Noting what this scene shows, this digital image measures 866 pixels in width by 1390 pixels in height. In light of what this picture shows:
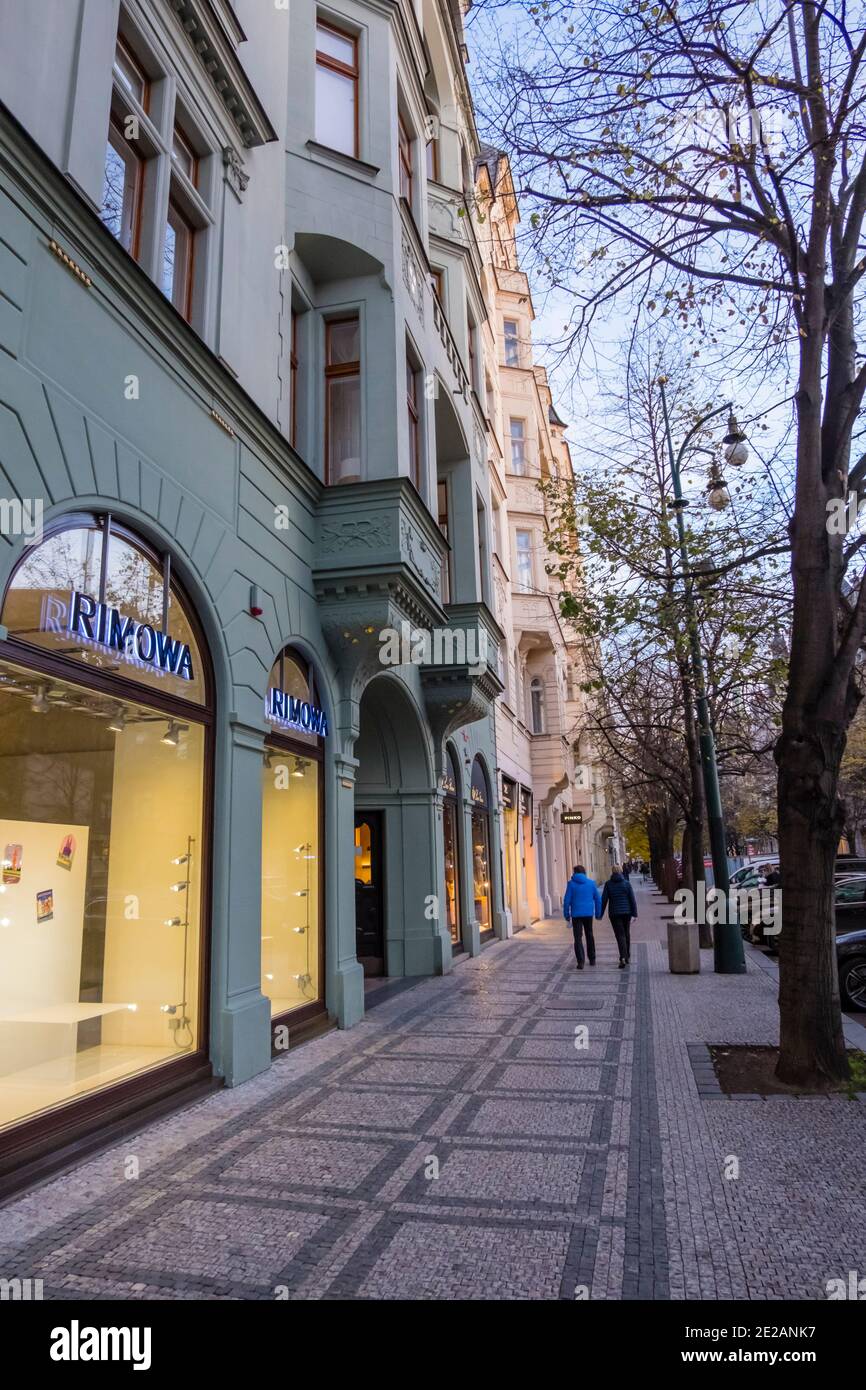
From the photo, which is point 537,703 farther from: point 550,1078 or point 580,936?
point 550,1078

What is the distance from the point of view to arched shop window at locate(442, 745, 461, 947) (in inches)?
634

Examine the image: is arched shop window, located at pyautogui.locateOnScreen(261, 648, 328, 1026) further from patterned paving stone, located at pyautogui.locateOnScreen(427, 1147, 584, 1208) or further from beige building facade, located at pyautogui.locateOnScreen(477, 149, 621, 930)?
beige building facade, located at pyautogui.locateOnScreen(477, 149, 621, 930)

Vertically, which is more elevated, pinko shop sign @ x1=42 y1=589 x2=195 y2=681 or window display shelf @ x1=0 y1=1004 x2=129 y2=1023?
pinko shop sign @ x1=42 y1=589 x2=195 y2=681

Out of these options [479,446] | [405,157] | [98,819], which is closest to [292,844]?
[98,819]

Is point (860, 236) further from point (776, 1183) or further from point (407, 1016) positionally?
point (407, 1016)

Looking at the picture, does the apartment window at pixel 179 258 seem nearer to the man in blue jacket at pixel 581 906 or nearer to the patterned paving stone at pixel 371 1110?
the patterned paving stone at pixel 371 1110

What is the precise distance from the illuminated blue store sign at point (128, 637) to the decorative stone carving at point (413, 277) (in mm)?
7171

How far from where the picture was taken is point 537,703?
31.2 meters

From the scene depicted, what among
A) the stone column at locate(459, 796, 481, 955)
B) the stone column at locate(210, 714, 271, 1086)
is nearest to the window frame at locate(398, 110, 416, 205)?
the stone column at locate(210, 714, 271, 1086)

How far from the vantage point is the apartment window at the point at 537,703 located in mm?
30681

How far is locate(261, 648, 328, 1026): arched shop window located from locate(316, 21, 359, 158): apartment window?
23.9 ft

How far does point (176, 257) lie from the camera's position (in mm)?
7973

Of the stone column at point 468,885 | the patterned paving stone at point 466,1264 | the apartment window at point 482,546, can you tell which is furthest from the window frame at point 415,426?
the patterned paving stone at point 466,1264

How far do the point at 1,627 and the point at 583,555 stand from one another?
9.27 metres
